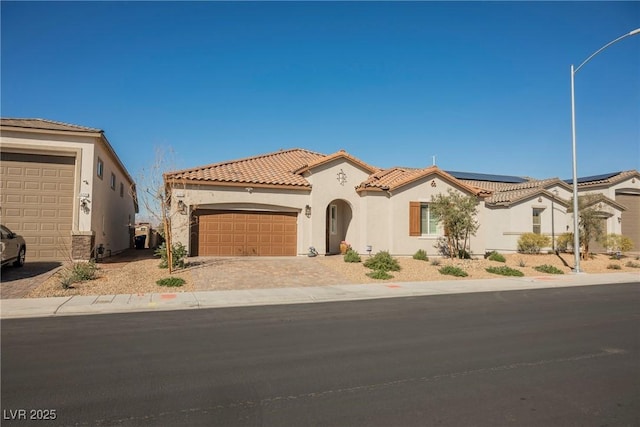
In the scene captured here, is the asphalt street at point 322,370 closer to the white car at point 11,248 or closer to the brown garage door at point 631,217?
the white car at point 11,248

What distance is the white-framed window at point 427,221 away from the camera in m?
23.3

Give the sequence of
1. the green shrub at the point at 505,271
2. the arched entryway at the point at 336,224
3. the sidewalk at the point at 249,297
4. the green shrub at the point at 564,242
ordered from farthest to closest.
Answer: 1. the green shrub at the point at 564,242
2. the arched entryway at the point at 336,224
3. the green shrub at the point at 505,271
4. the sidewalk at the point at 249,297

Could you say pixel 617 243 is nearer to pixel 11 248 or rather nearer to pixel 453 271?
pixel 453 271

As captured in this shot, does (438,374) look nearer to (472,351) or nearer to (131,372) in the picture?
(472,351)

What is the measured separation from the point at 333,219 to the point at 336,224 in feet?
1.10

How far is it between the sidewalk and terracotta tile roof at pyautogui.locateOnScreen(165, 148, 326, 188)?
811 cm

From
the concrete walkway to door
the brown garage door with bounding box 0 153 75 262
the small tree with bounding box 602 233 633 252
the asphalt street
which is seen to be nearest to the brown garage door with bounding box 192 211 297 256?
the concrete walkway to door

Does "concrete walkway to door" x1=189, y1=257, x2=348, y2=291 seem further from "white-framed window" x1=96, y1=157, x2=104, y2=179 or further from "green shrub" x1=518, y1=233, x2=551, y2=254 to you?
"green shrub" x1=518, y1=233, x2=551, y2=254

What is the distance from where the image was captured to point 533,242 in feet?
86.8

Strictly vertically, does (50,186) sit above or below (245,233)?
above

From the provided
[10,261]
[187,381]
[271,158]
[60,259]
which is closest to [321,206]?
[271,158]

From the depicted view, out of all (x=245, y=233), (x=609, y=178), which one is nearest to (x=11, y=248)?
(x=245, y=233)

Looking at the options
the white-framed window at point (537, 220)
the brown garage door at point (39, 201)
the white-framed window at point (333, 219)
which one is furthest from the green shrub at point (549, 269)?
the brown garage door at point (39, 201)

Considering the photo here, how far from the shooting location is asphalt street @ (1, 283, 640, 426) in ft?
14.4
